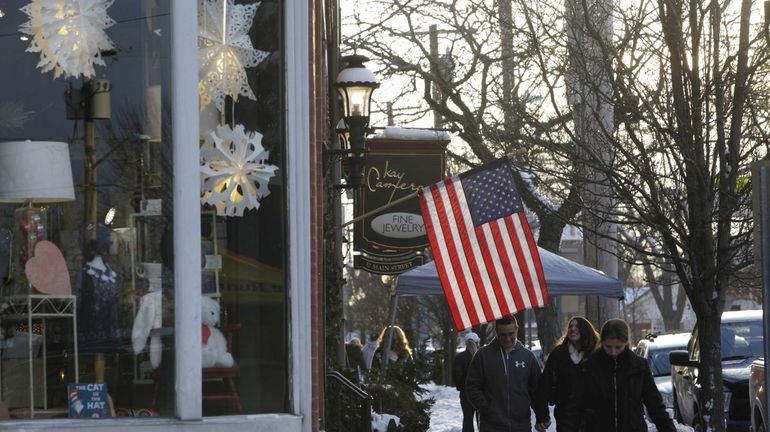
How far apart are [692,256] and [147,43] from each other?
6.83m

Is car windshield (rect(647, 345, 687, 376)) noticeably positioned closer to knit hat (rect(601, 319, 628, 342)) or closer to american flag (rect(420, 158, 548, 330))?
american flag (rect(420, 158, 548, 330))

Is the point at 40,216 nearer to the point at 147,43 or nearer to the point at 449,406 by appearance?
the point at 147,43

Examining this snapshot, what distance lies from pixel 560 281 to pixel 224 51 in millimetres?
8598

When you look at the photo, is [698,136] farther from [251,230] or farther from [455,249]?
[251,230]

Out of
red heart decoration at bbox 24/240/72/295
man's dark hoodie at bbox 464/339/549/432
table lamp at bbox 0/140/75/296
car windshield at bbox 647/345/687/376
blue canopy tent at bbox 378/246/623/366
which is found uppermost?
table lamp at bbox 0/140/75/296

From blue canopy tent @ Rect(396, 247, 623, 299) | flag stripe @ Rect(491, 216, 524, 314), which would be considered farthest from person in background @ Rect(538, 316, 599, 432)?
blue canopy tent @ Rect(396, 247, 623, 299)

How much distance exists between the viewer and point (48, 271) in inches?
223

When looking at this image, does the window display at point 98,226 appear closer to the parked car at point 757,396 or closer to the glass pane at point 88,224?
the glass pane at point 88,224

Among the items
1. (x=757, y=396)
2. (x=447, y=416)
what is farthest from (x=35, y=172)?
(x=447, y=416)

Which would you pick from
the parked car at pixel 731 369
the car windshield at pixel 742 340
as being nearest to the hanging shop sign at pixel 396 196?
the parked car at pixel 731 369

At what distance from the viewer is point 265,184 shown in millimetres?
6125

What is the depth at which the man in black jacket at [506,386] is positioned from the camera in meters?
9.42

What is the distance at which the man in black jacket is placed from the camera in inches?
371

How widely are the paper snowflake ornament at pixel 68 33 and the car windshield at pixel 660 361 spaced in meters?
16.3
